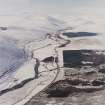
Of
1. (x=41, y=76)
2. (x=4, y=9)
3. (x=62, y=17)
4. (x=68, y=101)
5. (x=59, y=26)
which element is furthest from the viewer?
(x=4, y=9)

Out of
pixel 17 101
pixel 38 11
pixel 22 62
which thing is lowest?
pixel 17 101

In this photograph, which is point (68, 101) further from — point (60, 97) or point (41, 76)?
point (41, 76)

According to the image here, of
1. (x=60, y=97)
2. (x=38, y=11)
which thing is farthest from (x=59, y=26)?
(x=60, y=97)

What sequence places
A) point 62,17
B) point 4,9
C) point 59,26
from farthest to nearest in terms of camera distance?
point 4,9
point 62,17
point 59,26

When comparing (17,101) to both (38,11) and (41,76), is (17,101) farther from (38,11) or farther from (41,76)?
(38,11)

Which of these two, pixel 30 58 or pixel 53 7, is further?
pixel 53 7

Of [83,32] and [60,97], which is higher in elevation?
[83,32]
